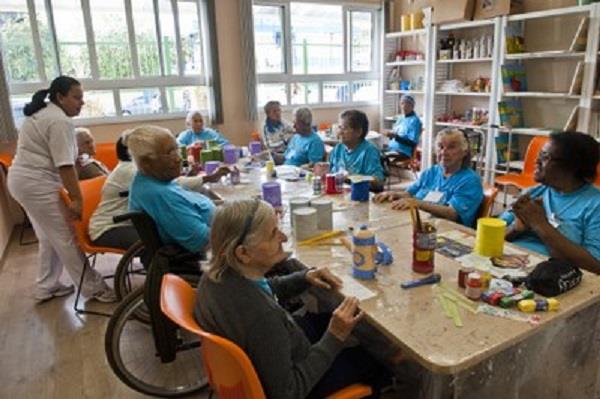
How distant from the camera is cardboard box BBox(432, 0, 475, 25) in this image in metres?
4.75

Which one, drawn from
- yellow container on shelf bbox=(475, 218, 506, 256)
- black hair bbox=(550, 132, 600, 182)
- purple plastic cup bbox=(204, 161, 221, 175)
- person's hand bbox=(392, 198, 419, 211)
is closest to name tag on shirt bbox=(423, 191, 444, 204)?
person's hand bbox=(392, 198, 419, 211)

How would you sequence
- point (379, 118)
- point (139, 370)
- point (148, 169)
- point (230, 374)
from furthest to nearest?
point (379, 118), point (139, 370), point (148, 169), point (230, 374)

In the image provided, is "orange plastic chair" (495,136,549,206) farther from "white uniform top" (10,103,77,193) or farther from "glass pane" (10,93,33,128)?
"glass pane" (10,93,33,128)

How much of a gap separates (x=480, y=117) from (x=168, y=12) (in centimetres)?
395

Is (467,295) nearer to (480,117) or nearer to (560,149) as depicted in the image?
(560,149)

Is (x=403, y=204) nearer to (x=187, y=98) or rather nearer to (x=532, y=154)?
(x=532, y=154)

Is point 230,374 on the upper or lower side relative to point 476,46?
lower

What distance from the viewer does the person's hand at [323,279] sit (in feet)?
4.50

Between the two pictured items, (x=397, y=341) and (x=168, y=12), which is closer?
(x=397, y=341)

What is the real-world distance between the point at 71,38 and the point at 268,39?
2.37 metres

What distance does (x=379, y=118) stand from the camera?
21.9ft

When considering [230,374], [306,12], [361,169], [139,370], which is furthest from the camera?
[306,12]

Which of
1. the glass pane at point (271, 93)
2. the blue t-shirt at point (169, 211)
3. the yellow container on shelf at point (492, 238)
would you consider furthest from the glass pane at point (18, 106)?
the yellow container on shelf at point (492, 238)

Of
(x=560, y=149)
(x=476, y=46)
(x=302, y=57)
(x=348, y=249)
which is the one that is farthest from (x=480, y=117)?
(x=348, y=249)
